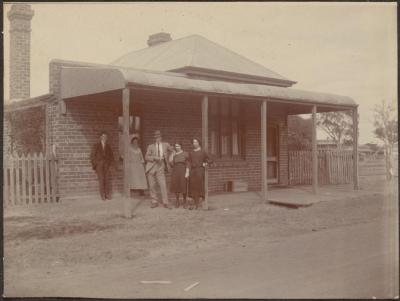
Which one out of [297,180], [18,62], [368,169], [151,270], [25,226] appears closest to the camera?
[151,270]

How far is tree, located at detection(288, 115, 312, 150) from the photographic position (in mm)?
29234

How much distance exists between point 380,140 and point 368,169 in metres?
11.2

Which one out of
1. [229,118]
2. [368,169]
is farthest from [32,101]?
[368,169]

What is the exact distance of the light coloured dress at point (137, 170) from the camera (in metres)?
13.3

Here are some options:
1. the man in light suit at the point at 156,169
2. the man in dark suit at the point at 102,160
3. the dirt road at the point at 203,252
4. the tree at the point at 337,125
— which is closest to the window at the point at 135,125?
the man in dark suit at the point at 102,160

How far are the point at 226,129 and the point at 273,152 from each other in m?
2.88

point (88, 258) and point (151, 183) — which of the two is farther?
point (151, 183)

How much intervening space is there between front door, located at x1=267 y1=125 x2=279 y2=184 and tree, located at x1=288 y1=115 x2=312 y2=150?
8.27m

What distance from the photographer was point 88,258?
24.7 ft

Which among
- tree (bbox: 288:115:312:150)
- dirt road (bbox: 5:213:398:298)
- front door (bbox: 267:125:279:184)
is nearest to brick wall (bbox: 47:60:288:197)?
front door (bbox: 267:125:279:184)

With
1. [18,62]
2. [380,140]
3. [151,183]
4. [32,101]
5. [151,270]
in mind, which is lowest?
[151,270]

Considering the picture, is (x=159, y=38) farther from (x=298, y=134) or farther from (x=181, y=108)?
(x=298, y=134)

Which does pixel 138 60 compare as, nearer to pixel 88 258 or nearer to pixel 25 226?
pixel 25 226

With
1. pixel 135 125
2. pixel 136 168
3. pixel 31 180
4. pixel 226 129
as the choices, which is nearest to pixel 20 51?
pixel 135 125
